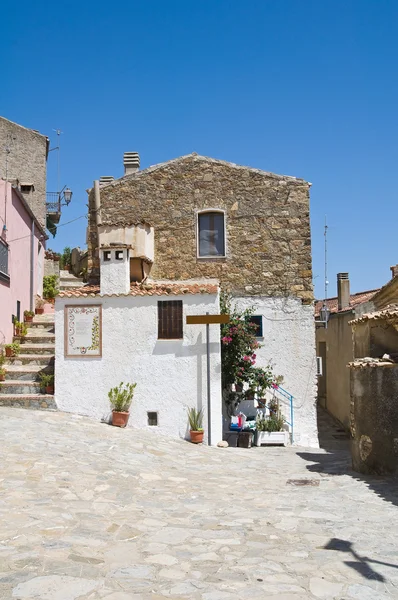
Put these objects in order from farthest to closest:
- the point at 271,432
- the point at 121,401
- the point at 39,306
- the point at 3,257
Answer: the point at 39,306
the point at 3,257
the point at 271,432
the point at 121,401

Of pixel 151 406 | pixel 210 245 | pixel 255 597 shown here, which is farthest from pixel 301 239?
pixel 255 597

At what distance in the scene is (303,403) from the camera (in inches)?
658

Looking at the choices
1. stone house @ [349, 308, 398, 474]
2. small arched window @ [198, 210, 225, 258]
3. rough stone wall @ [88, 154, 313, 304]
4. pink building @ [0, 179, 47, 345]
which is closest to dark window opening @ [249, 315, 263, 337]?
rough stone wall @ [88, 154, 313, 304]

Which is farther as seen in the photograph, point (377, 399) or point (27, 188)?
point (27, 188)

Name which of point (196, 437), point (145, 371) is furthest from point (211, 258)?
point (196, 437)

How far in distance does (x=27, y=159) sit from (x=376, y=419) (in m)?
24.7

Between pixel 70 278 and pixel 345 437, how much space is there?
12498mm

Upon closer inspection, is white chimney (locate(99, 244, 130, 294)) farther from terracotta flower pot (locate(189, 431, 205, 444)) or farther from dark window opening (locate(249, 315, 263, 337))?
dark window opening (locate(249, 315, 263, 337))

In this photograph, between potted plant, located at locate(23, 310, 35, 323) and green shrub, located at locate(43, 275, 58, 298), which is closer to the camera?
potted plant, located at locate(23, 310, 35, 323)

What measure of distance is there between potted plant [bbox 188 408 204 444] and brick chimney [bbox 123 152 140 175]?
8.63 meters

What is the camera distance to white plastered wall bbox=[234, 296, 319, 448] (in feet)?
54.7

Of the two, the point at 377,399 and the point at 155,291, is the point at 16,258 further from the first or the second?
the point at 377,399

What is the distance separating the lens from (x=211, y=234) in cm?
1747

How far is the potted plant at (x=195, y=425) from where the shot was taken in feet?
45.4
